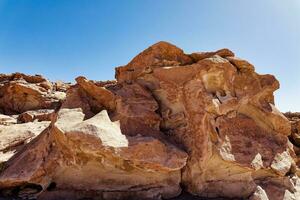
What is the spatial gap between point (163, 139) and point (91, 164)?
2.73m

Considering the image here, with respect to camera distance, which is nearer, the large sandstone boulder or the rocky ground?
the large sandstone boulder

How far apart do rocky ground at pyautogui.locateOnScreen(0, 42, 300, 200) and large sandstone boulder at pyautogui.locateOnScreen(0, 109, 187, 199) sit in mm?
32

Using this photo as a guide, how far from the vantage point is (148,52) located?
11.7m

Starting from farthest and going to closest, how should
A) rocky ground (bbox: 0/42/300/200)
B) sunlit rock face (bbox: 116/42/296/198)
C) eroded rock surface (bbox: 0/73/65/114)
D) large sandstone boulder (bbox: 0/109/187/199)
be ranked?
eroded rock surface (bbox: 0/73/65/114), sunlit rock face (bbox: 116/42/296/198), rocky ground (bbox: 0/42/300/200), large sandstone boulder (bbox: 0/109/187/199)

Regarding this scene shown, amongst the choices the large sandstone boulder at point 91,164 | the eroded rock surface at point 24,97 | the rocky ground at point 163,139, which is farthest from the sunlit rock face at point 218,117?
the eroded rock surface at point 24,97

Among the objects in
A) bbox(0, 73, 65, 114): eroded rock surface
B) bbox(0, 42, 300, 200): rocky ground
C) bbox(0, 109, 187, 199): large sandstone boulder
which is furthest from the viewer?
bbox(0, 73, 65, 114): eroded rock surface

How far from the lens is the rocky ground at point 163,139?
27.3ft

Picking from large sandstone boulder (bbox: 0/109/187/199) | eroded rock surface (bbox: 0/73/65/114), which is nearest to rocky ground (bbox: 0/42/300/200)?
large sandstone boulder (bbox: 0/109/187/199)

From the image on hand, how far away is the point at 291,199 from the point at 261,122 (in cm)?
→ 328

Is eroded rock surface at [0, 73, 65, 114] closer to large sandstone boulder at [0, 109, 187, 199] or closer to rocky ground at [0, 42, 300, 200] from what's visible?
rocky ground at [0, 42, 300, 200]

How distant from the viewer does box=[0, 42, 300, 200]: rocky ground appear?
8320mm

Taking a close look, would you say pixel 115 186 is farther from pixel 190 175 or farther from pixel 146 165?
pixel 190 175

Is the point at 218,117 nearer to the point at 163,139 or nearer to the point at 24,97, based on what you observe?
the point at 163,139

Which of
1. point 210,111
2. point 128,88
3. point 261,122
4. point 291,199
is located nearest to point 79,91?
point 128,88
